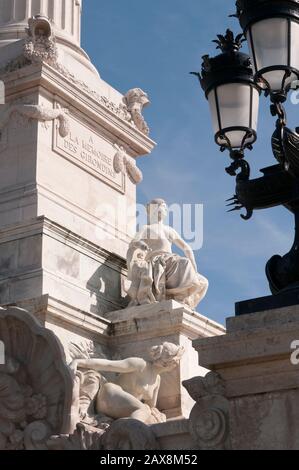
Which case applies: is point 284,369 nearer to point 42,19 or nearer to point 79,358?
point 79,358

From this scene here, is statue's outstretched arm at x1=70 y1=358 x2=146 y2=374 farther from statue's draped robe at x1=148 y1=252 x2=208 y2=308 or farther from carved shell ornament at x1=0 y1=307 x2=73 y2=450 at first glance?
carved shell ornament at x1=0 y1=307 x2=73 y2=450

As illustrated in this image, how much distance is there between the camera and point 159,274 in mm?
17031

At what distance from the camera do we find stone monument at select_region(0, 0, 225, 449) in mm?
15172

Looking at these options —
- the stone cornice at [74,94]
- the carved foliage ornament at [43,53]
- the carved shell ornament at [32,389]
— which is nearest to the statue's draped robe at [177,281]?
the stone cornice at [74,94]

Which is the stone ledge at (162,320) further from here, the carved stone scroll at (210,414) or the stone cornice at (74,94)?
the carved stone scroll at (210,414)

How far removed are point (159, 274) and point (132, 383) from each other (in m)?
2.80

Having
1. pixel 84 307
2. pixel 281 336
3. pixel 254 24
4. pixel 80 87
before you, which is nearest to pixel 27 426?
pixel 281 336

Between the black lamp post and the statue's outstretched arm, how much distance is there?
6.62 m

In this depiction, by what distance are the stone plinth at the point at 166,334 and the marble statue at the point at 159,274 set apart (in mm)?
567

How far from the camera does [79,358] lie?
14797mm

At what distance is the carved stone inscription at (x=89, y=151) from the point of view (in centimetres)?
1861

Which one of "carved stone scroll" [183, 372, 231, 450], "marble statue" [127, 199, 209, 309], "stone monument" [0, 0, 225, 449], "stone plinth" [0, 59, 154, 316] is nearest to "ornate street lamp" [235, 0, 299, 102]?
"carved stone scroll" [183, 372, 231, 450]

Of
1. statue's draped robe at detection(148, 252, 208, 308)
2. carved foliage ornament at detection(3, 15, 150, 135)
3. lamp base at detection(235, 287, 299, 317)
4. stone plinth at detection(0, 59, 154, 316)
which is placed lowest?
lamp base at detection(235, 287, 299, 317)

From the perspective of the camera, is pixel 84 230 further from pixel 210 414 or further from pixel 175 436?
pixel 210 414
